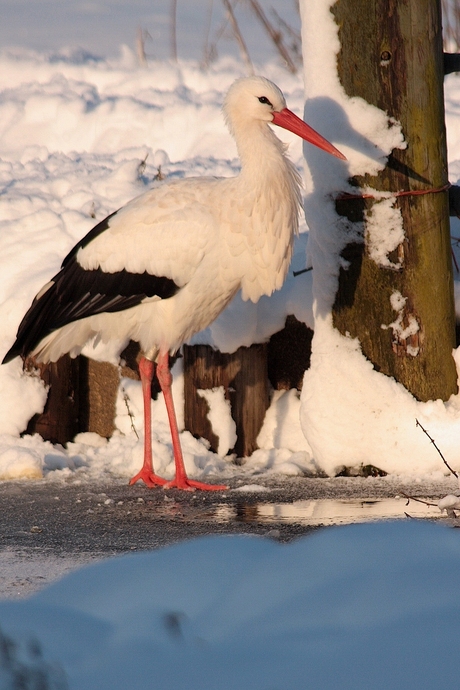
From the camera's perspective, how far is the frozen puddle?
3.84 metres

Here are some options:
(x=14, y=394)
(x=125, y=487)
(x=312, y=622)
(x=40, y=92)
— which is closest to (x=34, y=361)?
(x=14, y=394)

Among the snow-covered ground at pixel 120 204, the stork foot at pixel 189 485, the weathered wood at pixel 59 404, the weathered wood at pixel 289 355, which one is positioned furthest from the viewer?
the weathered wood at pixel 289 355

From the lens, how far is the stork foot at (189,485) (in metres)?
4.94

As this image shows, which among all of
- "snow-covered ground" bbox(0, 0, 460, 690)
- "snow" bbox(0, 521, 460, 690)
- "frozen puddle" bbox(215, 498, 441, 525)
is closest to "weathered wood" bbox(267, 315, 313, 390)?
"snow-covered ground" bbox(0, 0, 460, 690)

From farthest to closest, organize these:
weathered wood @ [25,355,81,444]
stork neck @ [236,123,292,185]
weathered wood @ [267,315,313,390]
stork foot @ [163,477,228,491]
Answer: weathered wood @ [267,315,313,390]
weathered wood @ [25,355,81,444]
stork neck @ [236,123,292,185]
stork foot @ [163,477,228,491]

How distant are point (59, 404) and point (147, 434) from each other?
2.74ft

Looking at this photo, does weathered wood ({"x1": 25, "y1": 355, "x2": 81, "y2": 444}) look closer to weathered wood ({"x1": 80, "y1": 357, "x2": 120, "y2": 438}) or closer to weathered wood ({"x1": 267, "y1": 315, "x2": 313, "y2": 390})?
weathered wood ({"x1": 80, "y1": 357, "x2": 120, "y2": 438})

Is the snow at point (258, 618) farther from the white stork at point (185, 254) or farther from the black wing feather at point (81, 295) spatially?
the black wing feather at point (81, 295)

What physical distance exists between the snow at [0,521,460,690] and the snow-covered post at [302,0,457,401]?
1997 millimetres

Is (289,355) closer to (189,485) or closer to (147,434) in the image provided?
(147,434)

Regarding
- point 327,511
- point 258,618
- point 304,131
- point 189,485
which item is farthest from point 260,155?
point 258,618

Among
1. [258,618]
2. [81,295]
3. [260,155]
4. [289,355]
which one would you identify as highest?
[260,155]

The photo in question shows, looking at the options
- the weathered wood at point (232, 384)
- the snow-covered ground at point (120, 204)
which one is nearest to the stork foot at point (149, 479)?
the snow-covered ground at point (120, 204)

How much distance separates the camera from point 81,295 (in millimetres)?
5410
